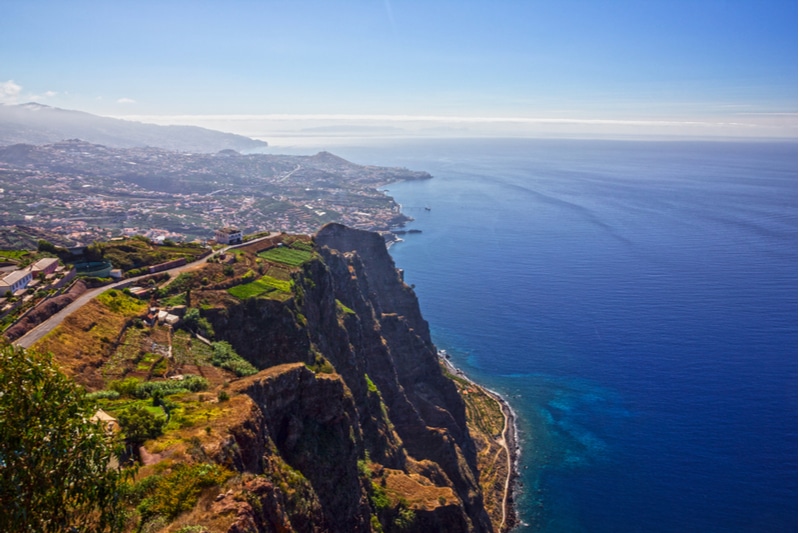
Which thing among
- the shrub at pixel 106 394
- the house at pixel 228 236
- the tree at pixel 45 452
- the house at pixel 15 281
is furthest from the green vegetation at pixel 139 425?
the house at pixel 228 236

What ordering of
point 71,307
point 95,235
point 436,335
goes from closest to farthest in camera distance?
point 71,307 < point 436,335 < point 95,235

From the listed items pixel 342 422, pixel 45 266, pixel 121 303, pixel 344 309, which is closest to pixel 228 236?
pixel 344 309

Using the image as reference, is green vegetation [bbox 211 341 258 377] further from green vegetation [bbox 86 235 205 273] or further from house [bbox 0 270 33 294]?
green vegetation [bbox 86 235 205 273]

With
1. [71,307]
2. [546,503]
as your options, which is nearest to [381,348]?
[546,503]

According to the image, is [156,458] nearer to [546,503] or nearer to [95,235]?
[546,503]

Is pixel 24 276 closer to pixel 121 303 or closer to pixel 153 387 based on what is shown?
pixel 121 303

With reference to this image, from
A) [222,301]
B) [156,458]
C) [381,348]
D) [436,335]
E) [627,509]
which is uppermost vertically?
[222,301]
